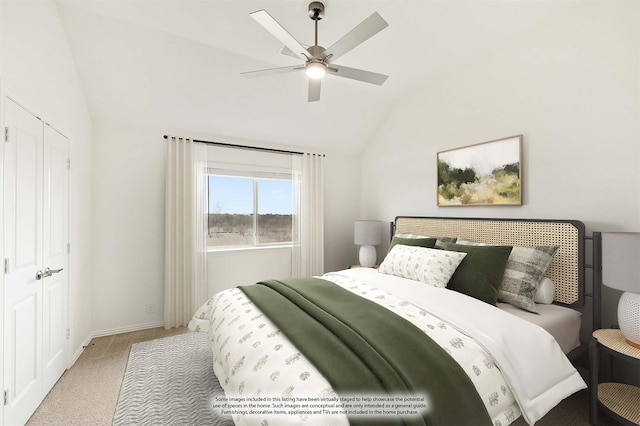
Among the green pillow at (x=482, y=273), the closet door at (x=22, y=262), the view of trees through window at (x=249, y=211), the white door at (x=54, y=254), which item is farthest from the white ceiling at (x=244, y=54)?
the green pillow at (x=482, y=273)

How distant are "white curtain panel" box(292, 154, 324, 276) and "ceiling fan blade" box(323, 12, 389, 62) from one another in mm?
2332

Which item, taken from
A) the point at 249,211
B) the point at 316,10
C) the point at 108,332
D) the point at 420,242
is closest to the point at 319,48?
the point at 316,10

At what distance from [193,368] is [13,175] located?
6.23 ft

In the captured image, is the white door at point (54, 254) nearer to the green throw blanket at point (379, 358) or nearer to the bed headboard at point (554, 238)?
the green throw blanket at point (379, 358)

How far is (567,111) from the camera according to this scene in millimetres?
2254

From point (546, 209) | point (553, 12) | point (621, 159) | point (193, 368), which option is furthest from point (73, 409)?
point (553, 12)

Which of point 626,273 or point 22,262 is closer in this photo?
point 626,273

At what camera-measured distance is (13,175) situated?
170cm

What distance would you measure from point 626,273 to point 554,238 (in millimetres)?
650

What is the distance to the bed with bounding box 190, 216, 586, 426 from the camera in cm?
112

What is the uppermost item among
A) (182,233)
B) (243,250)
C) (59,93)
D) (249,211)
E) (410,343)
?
(59,93)

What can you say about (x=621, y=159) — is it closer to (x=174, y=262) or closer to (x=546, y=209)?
(x=546, y=209)

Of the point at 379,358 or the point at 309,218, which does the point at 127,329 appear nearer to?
the point at 309,218

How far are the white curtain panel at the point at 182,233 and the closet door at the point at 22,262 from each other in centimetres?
132
